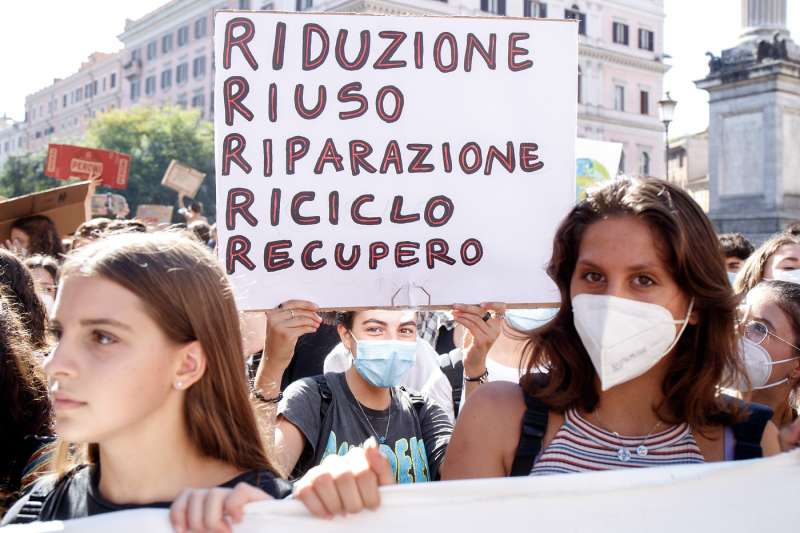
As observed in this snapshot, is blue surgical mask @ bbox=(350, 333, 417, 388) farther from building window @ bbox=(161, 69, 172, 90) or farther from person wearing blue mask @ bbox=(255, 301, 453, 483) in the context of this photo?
building window @ bbox=(161, 69, 172, 90)

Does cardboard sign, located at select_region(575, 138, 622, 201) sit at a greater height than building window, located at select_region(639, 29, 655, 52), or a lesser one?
lesser

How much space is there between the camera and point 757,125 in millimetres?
15953

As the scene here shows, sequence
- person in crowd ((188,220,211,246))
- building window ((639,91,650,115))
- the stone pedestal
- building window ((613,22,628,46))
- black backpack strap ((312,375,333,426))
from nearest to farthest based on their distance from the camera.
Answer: black backpack strap ((312,375,333,426)) < person in crowd ((188,220,211,246)) < the stone pedestal < building window ((613,22,628,46)) < building window ((639,91,650,115))

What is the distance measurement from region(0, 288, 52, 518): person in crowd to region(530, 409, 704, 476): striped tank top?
50.1 inches

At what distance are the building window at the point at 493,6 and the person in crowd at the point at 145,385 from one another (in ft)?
166

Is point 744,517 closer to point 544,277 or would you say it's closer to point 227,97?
point 544,277

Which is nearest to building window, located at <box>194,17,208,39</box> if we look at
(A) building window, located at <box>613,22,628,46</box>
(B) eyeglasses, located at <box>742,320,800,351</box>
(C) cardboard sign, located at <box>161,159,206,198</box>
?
(A) building window, located at <box>613,22,628,46</box>

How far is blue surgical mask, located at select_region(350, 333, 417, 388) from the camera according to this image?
Answer: 3396 millimetres

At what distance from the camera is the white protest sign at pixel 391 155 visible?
308 centimetres

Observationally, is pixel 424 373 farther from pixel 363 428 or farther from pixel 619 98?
pixel 619 98

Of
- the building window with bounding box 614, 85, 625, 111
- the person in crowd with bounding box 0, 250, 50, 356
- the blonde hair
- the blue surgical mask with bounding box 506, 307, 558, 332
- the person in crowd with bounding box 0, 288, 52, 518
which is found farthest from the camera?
the building window with bounding box 614, 85, 625, 111

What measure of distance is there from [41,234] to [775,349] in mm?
4576

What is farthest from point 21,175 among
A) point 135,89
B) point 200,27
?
point 135,89

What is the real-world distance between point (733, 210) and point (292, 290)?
574 inches
